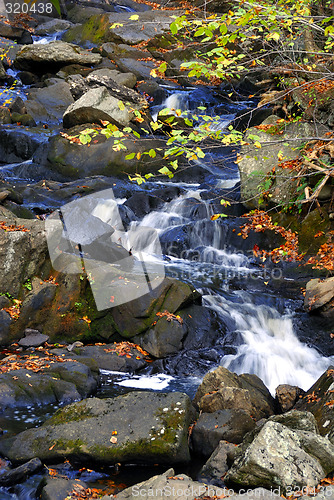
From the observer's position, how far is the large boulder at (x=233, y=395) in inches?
194

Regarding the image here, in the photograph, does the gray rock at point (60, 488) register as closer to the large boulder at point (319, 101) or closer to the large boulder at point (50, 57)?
the large boulder at point (319, 101)

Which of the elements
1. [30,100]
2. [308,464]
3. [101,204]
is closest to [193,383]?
[308,464]

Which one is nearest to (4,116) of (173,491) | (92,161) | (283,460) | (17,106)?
(17,106)

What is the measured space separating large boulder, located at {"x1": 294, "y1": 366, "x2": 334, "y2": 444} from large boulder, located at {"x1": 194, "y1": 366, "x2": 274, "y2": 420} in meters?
0.47

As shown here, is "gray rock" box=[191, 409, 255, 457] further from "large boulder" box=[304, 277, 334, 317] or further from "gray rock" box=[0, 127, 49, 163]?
"gray rock" box=[0, 127, 49, 163]

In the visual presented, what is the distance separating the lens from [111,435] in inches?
173

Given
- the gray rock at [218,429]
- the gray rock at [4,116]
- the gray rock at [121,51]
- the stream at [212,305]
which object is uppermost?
the gray rock at [121,51]

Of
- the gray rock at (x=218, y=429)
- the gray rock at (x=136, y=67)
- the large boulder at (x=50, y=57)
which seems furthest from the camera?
the large boulder at (x=50, y=57)

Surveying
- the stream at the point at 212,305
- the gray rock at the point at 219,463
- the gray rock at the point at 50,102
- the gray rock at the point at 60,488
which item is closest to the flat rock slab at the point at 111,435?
the stream at the point at 212,305

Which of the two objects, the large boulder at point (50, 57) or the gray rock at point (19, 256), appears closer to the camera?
the gray rock at point (19, 256)

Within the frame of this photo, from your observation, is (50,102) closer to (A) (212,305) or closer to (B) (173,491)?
(A) (212,305)

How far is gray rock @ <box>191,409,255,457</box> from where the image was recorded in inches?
180

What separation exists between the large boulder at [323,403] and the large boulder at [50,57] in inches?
777

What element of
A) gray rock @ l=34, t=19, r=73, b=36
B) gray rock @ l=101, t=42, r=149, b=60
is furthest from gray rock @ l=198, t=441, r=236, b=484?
gray rock @ l=34, t=19, r=73, b=36
